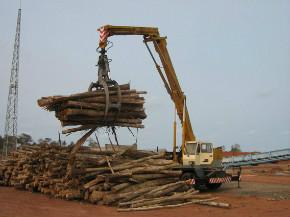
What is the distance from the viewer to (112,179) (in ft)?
48.4

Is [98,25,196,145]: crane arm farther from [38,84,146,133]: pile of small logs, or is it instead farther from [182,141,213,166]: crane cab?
[38,84,146,133]: pile of small logs

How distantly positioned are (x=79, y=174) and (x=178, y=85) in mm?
7459

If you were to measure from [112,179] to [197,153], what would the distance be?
6735 mm

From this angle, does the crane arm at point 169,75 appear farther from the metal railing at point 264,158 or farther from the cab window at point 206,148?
the metal railing at point 264,158

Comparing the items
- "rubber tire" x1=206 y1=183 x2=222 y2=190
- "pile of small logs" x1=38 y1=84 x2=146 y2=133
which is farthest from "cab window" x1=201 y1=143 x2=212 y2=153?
"pile of small logs" x1=38 y1=84 x2=146 y2=133

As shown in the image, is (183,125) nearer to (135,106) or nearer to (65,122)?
(135,106)

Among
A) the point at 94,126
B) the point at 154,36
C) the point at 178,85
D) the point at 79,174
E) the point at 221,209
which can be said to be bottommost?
the point at 221,209

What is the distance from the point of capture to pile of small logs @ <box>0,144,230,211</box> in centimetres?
1445

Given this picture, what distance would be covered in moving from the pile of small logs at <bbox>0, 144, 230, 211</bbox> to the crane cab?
296cm

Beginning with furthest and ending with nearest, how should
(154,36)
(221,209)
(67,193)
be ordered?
(154,36) < (67,193) < (221,209)

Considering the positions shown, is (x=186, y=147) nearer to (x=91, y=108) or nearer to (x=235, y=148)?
(x=91, y=108)

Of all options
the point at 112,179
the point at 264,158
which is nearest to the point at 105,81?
the point at 112,179

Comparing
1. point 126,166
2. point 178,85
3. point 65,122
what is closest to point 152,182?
point 126,166

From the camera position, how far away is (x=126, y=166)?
1564 centimetres
